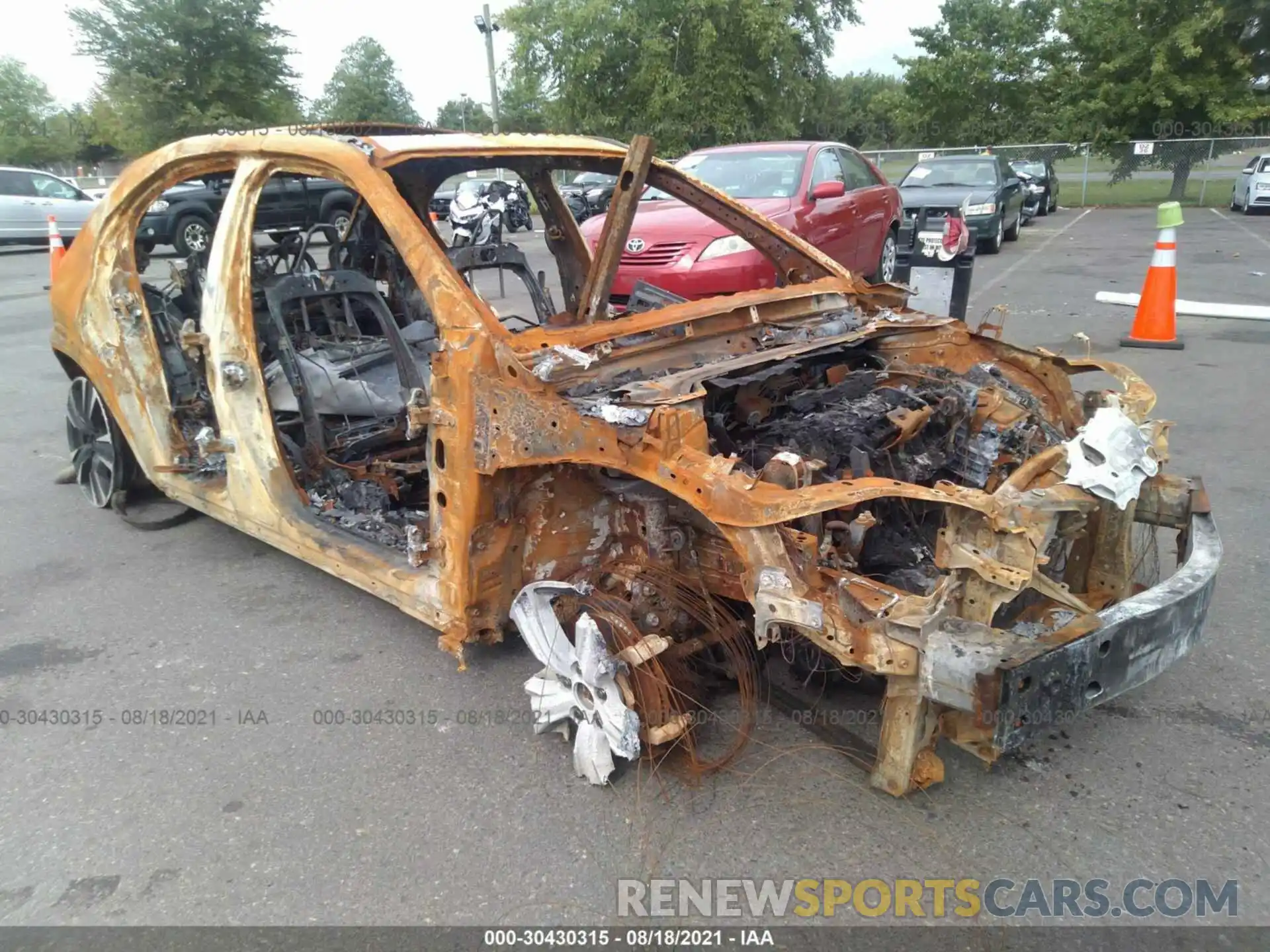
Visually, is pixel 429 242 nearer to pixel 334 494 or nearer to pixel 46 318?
pixel 334 494

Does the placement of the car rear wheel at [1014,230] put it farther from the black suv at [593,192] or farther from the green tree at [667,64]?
the green tree at [667,64]

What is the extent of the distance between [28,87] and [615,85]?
53.7m

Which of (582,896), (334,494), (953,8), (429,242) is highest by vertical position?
(953,8)

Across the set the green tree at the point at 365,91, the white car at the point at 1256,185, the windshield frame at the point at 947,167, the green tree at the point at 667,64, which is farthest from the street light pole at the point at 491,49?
the green tree at the point at 365,91

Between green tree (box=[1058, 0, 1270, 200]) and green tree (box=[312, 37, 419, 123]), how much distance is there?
44679mm

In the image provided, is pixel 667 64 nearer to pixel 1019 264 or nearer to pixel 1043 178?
pixel 1043 178

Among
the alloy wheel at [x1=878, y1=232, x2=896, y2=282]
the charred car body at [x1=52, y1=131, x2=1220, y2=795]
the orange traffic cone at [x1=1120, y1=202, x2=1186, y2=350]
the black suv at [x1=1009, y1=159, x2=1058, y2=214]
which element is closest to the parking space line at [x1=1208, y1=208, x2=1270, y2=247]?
the black suv at [x1=1009, y1=159, x2=1058, y2=214]

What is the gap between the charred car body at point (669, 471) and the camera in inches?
86.7

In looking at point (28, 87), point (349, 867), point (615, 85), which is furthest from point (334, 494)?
point (28, 87)

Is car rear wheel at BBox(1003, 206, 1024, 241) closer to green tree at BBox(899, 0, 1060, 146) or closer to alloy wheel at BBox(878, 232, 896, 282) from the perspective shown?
alloy wheel at BBox(878, 232, 896, 282)

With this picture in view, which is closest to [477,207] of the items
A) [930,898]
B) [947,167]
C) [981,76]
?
[930,898]

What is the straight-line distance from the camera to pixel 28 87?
5953 centimetres

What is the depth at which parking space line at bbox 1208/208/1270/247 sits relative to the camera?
15969 millimetres

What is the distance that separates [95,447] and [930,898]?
4522 mm
